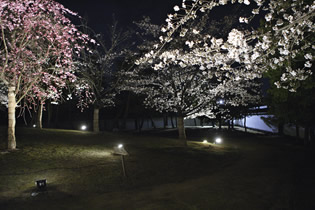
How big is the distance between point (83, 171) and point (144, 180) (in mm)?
2657

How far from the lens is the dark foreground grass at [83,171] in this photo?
7195 millimetres

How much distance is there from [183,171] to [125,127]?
3131 cm

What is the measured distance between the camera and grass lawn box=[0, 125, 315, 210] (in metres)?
6.66

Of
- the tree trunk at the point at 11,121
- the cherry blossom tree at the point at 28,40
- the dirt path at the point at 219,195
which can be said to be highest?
the cherry blossom tree at the point at 28,40

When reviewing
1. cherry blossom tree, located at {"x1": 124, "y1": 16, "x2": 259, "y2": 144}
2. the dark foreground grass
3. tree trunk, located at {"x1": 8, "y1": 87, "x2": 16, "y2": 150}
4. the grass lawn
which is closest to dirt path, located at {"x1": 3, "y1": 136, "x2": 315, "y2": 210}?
the grass lawn

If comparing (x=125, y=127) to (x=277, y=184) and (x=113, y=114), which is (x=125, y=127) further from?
(x=277, y=184)

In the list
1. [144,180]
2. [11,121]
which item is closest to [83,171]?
[144,180]

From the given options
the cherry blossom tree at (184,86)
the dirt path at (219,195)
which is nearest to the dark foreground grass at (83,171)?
the dirt path at (219,195)

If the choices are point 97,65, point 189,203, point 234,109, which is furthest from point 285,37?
point 234,109

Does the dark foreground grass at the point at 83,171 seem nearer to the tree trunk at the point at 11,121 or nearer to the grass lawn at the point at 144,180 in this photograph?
the grass lawn at the point at 144,180

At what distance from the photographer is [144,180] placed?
9.27 meters

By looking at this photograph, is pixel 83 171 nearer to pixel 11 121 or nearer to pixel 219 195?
pixel 11 121

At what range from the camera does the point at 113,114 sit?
4250 cm

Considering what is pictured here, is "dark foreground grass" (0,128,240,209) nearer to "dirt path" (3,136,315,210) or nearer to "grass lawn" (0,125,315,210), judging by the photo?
"grass lawn" (0,125,315,210)
